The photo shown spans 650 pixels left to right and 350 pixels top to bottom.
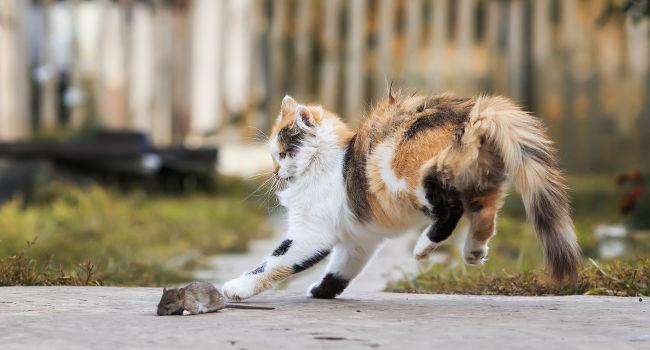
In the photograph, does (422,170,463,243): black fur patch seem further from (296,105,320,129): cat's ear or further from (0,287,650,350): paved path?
(296,105,320,129): cat's ear

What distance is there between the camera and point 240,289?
10.6ft

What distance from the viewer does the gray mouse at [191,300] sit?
9.42 feet

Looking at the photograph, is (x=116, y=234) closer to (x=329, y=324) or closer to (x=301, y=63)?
(x=329, y=324)

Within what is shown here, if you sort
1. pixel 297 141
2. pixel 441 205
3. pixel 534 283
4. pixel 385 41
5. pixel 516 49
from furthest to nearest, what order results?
1. pixel 385 41
2. pixel 516 49
3. pixel 534 283
4. pixel 297 141
5. pixel 441 205

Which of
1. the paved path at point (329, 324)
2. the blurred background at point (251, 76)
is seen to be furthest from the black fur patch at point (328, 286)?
the blurred background at point (251, 76)

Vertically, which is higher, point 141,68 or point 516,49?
point 141,68


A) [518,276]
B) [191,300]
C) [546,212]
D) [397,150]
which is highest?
[397,150]

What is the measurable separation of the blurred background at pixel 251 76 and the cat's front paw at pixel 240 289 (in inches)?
198

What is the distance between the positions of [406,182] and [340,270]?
647 millimetres

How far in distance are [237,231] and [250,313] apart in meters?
4.07

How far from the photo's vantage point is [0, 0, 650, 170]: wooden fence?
9156mm

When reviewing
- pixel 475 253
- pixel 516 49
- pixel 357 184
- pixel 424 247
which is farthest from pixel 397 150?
pixel 516 49

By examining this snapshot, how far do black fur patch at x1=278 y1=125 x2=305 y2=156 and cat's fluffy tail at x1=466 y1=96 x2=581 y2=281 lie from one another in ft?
2.57

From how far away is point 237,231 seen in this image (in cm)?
696
